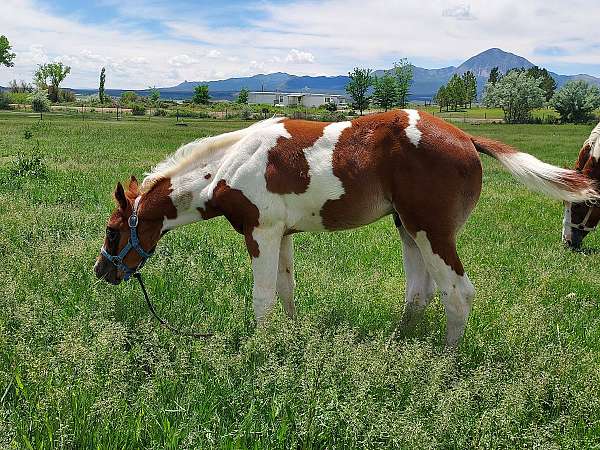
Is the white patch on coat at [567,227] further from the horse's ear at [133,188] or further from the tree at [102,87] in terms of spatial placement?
the tree at [102,87]

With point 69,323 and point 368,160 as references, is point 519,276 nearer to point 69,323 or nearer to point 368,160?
point 368,160

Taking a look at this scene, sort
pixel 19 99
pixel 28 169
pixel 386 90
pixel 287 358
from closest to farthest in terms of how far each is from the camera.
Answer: pixel 287 358, pixel 28 169, pixel 19 99, pixel 386 90

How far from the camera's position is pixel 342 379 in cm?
391

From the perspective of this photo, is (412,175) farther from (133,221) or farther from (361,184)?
(133,221)

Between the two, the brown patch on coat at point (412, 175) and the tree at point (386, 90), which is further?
the tree at point (386, 90)

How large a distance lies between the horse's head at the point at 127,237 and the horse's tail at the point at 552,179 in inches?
131

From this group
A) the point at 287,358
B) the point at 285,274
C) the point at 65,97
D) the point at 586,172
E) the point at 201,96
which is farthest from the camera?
the point at 201,96

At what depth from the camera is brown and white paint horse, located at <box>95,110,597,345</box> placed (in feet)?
15.5

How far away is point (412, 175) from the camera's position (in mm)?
4715

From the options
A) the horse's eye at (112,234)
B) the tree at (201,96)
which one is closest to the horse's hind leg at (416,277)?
the horse's eye at (112,234)

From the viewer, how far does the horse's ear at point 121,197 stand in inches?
203

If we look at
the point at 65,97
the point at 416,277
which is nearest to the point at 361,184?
the point at 416,277

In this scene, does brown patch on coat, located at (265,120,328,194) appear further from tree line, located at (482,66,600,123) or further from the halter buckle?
tree line, located at (482,66,600,123)

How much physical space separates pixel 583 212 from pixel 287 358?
659cm
